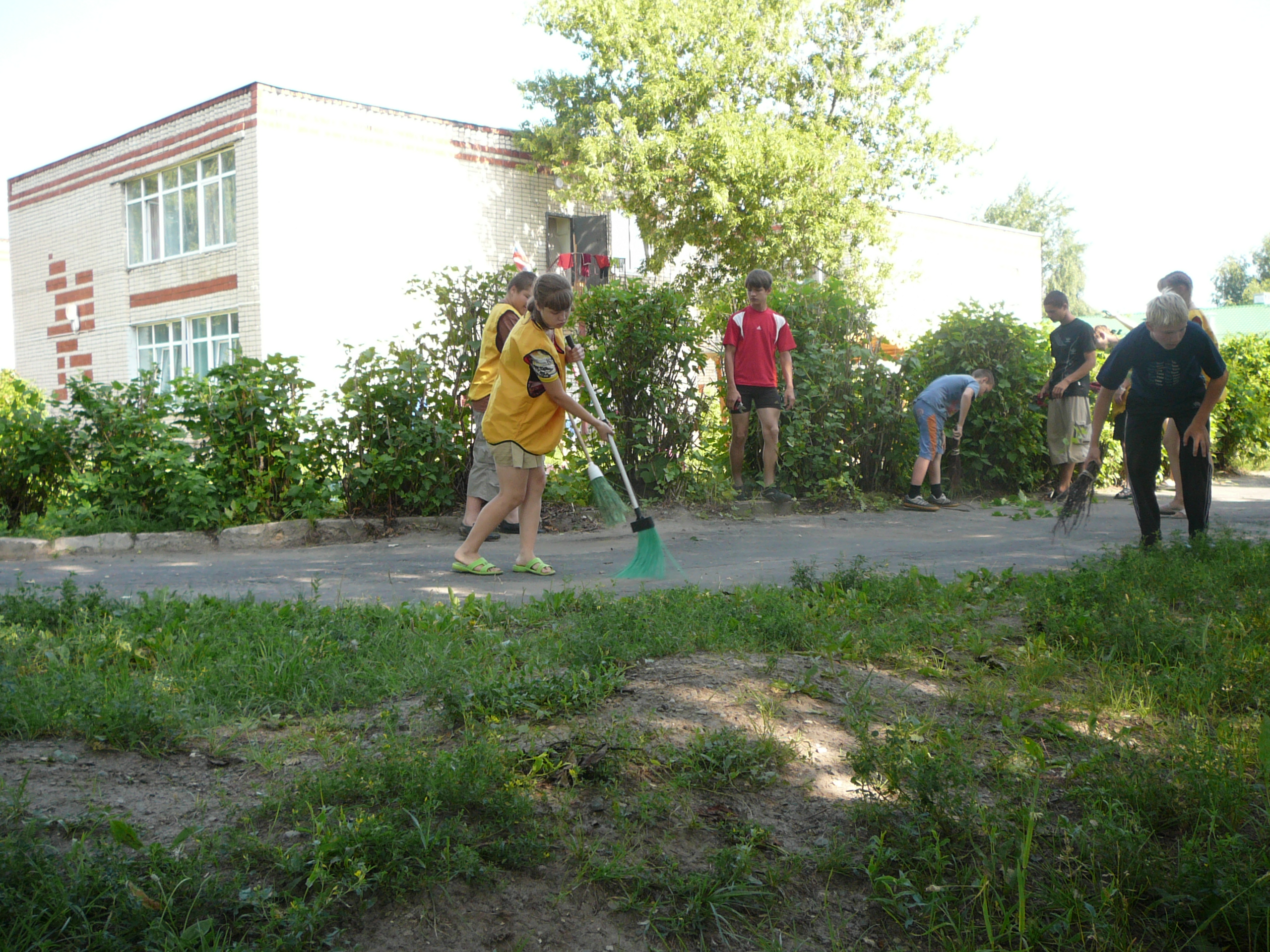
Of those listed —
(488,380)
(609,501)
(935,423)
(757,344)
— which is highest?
(757,344)

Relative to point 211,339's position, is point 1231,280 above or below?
above

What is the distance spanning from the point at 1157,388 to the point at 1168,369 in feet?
0.44

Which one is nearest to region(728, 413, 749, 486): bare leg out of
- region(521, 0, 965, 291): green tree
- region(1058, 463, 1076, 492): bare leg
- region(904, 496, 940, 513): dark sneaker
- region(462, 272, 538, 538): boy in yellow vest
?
region(904, 496, 940, 513): dark sneaker

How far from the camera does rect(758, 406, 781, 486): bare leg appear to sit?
9062 millimetres

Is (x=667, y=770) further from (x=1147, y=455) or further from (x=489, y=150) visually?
(x=489, y=150)

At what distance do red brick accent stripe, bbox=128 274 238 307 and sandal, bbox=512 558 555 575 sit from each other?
1861cm

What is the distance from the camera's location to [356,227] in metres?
22.8

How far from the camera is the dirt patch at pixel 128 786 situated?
101 inches

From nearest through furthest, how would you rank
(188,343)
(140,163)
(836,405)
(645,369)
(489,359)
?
(489,359) < (645,369) < (836,405) < (188,343) < (140,163)

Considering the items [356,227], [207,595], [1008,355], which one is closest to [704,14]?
[356,227]

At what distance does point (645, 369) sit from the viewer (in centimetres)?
874

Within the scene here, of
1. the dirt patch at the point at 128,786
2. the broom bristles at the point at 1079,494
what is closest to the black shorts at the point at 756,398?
the broom bristles at the point at 1079,494

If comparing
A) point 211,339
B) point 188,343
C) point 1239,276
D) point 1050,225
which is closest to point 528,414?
point 211,339

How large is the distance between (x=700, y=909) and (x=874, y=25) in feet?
94.0
